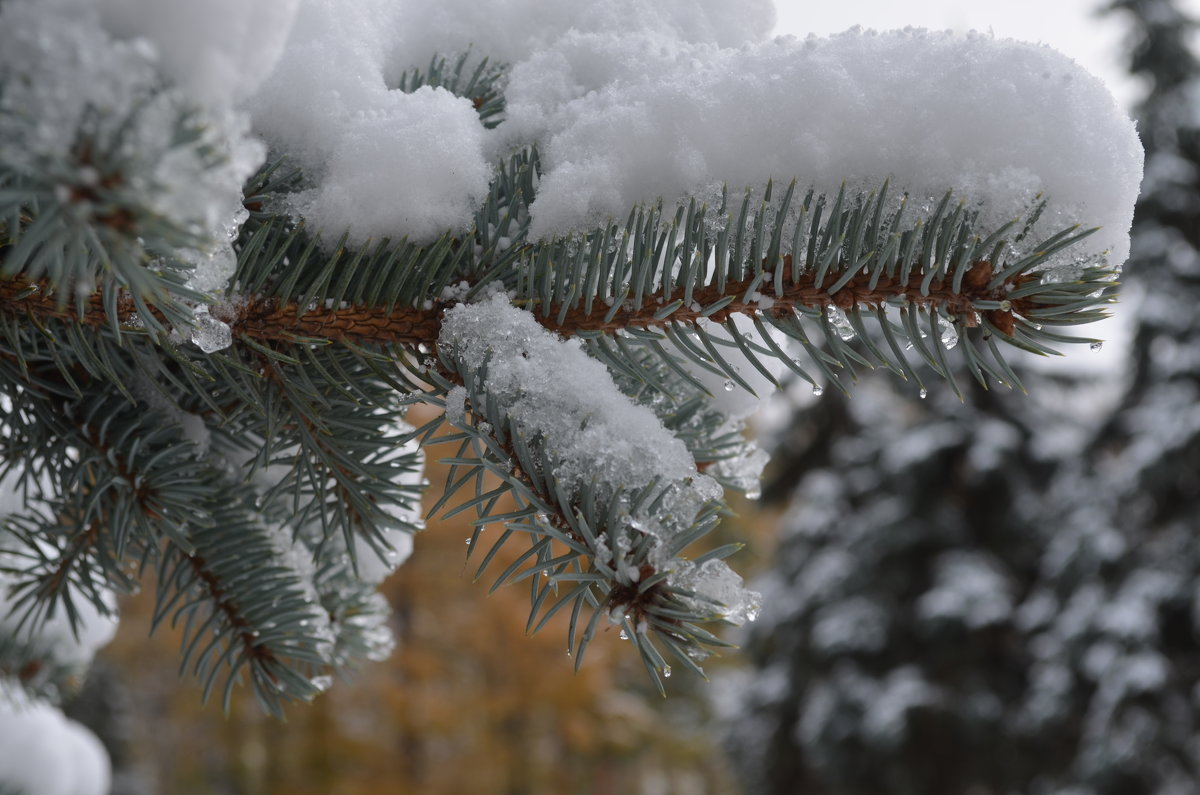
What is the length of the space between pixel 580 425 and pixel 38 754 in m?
1.09

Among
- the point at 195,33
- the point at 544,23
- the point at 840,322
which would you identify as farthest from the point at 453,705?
the point at 195,33

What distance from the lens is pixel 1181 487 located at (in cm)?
512

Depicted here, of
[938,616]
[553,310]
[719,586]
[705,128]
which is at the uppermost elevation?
[938,616]

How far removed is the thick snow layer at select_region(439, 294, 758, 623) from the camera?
519 mm

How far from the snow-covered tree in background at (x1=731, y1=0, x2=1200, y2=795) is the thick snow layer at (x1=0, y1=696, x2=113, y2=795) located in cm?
523

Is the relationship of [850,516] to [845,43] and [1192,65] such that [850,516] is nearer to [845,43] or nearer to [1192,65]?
[1192,65]

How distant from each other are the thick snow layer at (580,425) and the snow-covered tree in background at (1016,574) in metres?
5.41

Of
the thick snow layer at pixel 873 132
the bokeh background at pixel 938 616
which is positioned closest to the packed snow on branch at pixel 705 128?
the thick snow layer at pixel 873 132

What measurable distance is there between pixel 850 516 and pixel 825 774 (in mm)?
1838

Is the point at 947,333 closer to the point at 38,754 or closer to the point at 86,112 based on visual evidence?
the point at 86,112

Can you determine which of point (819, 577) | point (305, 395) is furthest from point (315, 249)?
point (819, 577)

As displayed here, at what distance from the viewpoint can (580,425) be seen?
544 mm

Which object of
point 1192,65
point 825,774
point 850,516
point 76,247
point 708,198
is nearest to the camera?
point 76,247

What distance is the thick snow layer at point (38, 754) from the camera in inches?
46.4
